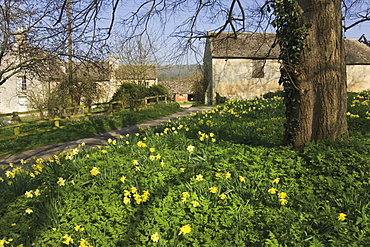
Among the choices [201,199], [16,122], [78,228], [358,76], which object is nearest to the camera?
[78,228]

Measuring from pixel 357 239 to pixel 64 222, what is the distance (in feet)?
9.98

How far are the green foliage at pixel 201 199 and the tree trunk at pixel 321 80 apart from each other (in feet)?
0.98

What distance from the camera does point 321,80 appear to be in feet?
12.8

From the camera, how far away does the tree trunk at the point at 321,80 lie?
A: 3.91m

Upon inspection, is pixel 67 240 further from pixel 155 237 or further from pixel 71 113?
pixel 71 113

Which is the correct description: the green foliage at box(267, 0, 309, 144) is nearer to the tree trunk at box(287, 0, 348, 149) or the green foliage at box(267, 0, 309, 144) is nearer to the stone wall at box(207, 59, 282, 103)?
the tree trunk at box(287, 0, 348, 149)

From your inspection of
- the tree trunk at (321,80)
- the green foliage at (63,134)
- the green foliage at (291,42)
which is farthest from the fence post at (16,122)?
the tree trunk at (321,80)

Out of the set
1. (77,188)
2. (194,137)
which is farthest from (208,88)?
(77,188)

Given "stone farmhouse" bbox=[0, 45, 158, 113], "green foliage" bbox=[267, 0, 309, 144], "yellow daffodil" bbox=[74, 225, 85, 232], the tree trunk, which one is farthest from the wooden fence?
the tree trunk

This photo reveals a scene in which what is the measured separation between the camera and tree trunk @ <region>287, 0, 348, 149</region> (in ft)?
12.8

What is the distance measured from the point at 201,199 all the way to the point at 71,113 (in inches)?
629

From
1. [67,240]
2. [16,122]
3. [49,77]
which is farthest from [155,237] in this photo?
[49,77]

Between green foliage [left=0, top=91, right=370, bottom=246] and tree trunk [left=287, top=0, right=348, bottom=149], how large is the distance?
299 mm

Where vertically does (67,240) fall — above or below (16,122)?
below
